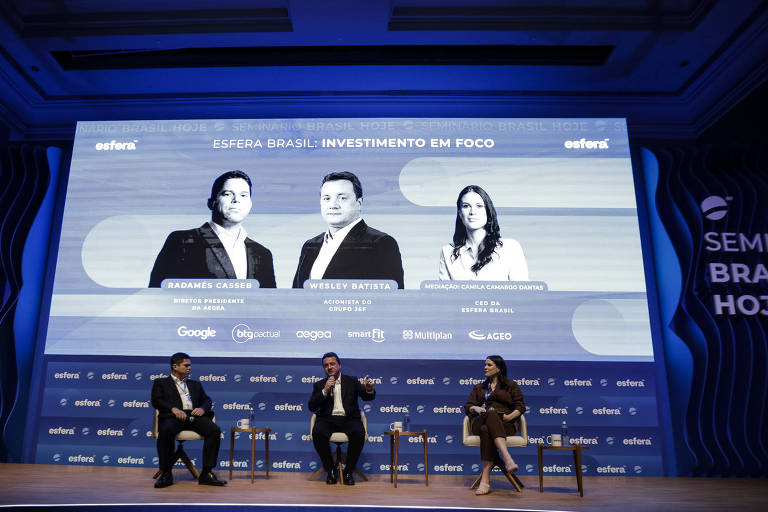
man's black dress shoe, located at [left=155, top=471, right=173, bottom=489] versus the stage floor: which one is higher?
man's black dress shoe, located at [left=155, top=471, right=173, bottom=489]

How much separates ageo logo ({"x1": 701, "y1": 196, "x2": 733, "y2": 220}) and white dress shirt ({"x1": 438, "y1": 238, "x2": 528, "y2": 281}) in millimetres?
1840

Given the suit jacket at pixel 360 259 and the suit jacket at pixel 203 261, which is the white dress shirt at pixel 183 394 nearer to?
the suit jacket at pixel 203 261

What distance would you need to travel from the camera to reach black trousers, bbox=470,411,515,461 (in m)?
3.92

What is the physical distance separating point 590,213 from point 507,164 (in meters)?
0.87

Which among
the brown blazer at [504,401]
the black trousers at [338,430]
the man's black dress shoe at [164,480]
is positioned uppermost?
the brown blazer at [504,401]

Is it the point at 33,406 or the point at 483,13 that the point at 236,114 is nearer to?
the point at 483,13

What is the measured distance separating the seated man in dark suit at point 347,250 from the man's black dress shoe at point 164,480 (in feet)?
6.09

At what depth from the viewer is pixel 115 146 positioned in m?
5.60

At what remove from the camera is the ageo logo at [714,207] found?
5.45 m

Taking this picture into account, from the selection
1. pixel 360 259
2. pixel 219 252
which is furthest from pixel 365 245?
pixel 219 252

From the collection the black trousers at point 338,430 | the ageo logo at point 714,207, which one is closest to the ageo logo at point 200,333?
the black trousers at point 338,430

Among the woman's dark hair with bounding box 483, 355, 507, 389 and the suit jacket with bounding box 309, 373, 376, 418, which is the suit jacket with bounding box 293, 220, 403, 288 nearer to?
the suit jacket with bounding box 309, 373, 376, 418

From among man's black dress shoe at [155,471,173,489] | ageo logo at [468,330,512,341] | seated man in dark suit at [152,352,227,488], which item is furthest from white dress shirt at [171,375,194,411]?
ageo logo at [468,330,512,341]

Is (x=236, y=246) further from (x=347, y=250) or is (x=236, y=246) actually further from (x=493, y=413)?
(x=493, y=413)
